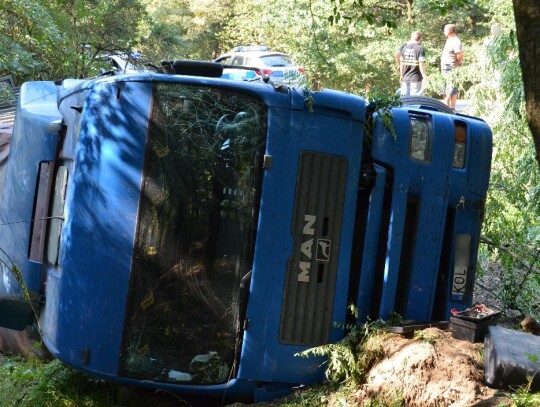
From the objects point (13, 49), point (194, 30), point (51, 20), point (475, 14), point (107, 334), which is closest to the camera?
point (107, 334)

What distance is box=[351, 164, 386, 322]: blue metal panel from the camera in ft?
17.6

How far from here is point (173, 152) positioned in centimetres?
509

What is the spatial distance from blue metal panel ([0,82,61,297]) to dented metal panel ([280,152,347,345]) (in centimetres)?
167

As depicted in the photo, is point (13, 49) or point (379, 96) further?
point (13, 49)

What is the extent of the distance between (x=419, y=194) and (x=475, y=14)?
20134 mm

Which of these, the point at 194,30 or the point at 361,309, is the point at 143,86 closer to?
the point at 361,309

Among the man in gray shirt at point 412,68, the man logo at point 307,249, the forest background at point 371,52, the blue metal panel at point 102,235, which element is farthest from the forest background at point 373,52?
the blue metal panel at point 102,235

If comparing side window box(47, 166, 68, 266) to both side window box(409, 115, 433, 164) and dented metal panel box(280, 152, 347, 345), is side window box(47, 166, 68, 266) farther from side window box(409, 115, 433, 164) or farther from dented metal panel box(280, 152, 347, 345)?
side window box(409, 115, 433, 164)

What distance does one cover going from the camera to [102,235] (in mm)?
4984

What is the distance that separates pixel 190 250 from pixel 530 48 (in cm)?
258

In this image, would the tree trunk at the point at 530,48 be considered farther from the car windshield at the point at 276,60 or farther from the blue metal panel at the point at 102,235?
the car windshield at the point at 276,60

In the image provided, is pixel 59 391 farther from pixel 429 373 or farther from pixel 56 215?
pixel 429 373

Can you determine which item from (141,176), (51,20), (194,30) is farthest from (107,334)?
(194,30)

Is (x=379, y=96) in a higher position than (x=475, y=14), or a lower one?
lower
